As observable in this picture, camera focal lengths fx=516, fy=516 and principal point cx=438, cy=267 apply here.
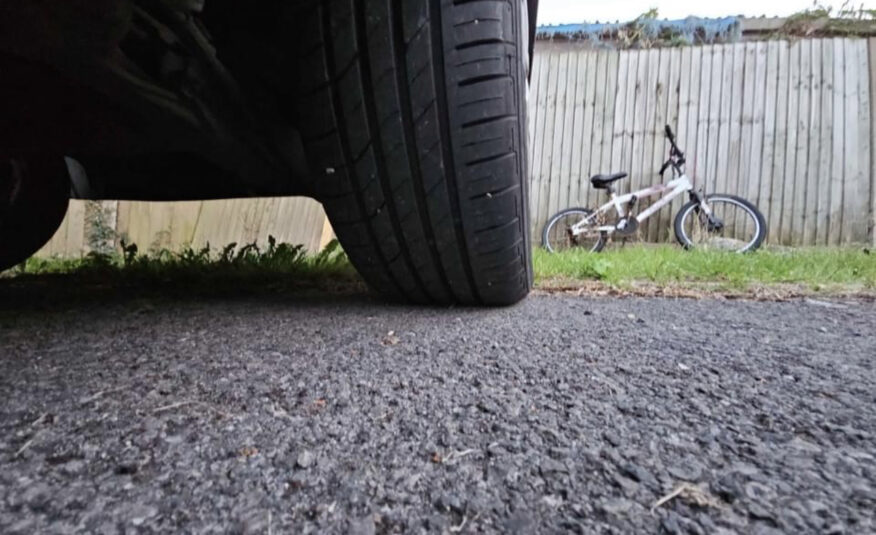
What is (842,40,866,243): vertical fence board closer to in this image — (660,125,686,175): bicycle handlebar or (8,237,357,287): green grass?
(660,125,686,175): bicycle handlebar

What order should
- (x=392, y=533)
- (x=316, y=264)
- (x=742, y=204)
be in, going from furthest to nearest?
(x=742, y=204), (x=316, y=264), (x=392, y=533)

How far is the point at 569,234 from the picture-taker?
417 cm

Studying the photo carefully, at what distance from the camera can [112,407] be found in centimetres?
56

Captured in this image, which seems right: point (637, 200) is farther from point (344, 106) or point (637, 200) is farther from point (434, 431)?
point (434, 431)

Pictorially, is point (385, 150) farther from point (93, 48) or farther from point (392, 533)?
point (392, 533)

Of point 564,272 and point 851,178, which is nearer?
point 564,272

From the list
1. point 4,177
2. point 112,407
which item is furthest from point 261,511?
point 4,177

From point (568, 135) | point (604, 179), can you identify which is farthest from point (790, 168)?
point (568, 135)

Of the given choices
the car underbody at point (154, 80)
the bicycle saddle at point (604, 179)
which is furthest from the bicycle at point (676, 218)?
the car underbody at point (154, 80)

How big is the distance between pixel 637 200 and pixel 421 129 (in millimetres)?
3516

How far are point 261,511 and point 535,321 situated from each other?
76 centimetres

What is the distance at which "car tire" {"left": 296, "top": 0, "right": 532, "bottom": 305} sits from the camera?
2.84 feet

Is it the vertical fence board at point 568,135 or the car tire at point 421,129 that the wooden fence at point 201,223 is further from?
the car tire at point 421,129

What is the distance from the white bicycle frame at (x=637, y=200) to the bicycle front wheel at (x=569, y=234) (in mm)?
40
